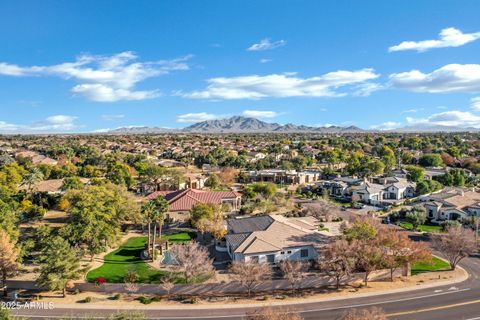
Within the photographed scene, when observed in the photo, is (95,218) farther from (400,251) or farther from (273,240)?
(400,251)

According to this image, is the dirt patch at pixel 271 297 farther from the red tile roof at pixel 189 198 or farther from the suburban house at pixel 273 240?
the red tile roof at pixel 189 198

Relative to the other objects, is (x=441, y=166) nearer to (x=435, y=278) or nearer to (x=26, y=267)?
(x=435, y=278)

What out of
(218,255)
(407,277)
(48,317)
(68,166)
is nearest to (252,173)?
(68,166)

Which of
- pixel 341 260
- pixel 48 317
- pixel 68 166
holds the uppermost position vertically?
pixel 68 166

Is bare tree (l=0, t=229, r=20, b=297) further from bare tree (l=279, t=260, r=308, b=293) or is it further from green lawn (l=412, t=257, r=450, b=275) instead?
green lawn (l=412, t=257, r=450, b=275)

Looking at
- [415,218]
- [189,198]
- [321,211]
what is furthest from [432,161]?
[189,198]

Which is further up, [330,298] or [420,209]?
[420,209]

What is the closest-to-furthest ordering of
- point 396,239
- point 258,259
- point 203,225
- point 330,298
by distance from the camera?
point 330,298 < point 396,239 < point 258,259 < point 203,225
